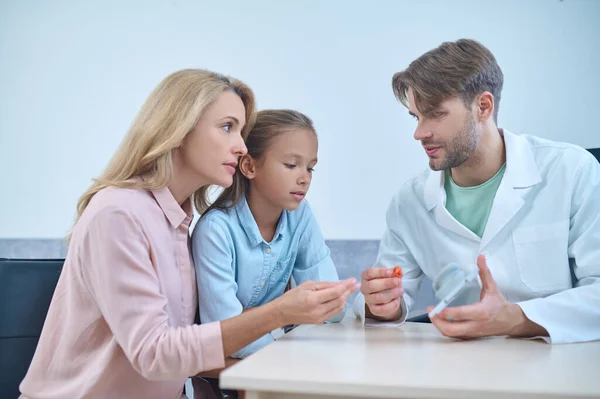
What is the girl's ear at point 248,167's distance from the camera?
160cm

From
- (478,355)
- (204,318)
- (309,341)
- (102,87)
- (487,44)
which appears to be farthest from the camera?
(102,87)

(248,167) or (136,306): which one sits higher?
(248,167)

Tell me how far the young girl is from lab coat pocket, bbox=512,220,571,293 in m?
0.45

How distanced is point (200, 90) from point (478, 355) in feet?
2.67

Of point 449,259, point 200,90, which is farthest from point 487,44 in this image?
point 200,90

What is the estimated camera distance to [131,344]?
3.58 feet

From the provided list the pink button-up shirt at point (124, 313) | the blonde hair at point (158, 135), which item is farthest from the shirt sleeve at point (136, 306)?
the blonde hair at point (158, 135)

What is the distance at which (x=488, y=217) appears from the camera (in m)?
1.48

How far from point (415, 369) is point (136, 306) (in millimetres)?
524

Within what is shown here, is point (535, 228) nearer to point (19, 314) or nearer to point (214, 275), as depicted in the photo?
point (214, 275)

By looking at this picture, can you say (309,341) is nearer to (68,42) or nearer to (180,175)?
(180,175)

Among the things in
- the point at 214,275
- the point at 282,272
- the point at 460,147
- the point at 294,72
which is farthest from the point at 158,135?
the point at 294,72

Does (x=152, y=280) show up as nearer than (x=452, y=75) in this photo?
Yes

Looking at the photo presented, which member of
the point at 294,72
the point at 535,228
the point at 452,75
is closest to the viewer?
the point at 535,228
